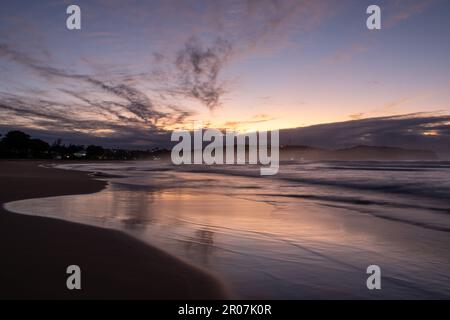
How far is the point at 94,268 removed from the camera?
4.78 m

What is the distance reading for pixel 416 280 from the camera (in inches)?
190

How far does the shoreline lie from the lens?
3.97 meters

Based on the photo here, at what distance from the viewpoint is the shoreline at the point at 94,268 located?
397 centimetres

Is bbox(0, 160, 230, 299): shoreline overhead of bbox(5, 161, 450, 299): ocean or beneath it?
overhead

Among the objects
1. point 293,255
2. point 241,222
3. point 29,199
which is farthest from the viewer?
point 29,199

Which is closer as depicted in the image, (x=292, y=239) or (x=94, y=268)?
(x=94, y=268)

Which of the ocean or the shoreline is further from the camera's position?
the ocean

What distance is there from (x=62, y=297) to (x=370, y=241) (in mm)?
5711

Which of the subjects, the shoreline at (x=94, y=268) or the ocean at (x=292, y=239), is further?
the ocean at (x=292, y=239)

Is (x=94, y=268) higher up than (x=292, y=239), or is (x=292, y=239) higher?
(x=94, y=268)
